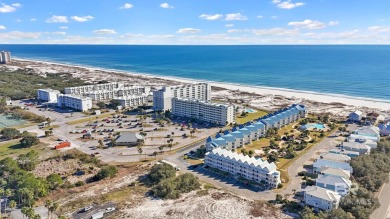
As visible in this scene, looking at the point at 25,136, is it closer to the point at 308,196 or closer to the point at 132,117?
the point at 132,117

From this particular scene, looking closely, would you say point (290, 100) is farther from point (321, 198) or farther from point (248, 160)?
point (321, 198)

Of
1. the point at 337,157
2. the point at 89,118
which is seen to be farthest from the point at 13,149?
the point at 337,157

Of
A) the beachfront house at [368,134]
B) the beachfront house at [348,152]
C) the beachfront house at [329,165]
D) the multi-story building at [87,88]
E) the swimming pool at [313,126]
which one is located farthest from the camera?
the multi-story building at [87,88]

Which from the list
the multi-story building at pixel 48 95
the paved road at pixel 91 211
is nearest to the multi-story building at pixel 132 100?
the multi-story building at pixel 48 95

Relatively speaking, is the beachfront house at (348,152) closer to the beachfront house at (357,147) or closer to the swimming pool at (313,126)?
the beachfront house at (357,147)

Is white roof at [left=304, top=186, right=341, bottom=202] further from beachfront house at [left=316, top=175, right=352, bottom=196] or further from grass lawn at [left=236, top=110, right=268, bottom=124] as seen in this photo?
grass lawn at [left=236, top=110, right=268, bottom=124]

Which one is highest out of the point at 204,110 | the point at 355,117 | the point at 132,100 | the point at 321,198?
the point at 132,100

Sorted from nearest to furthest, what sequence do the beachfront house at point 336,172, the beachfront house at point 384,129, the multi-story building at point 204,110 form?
the beachfront house at point 336,172 → the beachfront house at point 384,129 → the multi-story building at point 204,110

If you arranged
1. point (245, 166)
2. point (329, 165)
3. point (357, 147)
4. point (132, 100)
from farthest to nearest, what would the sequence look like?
point (132, 100)
point (357, 147)
point (329, 165)
point (245, 166)
